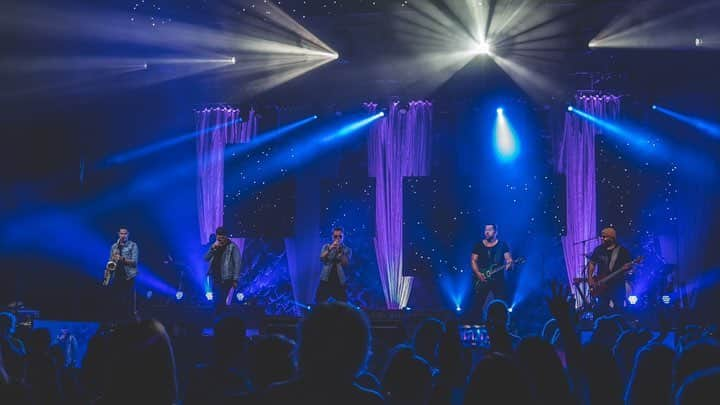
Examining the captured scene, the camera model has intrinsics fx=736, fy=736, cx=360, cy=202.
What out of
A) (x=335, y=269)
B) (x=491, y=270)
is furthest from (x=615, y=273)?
(x=335, y=269)

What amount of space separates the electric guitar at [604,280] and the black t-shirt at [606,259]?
0.25ft

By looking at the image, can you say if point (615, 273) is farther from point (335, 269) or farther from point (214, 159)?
point (214, 159)

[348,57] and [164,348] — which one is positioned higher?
[348,57]

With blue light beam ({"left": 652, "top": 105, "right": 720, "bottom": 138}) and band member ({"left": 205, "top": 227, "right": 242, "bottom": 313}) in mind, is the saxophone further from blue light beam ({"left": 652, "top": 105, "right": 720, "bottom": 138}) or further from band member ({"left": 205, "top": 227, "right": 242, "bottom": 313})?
blue light beam ({"left": 652, "top": 105, "right": 720, "bottom": 138})

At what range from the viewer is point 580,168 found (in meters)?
14.4

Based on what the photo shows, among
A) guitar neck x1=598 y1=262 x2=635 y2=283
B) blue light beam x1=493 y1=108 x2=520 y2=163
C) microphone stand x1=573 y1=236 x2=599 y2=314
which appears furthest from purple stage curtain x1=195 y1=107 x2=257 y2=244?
guitar neck x1=598 y1=262 x2=635 y2=283

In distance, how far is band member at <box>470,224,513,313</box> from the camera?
12.8 meters

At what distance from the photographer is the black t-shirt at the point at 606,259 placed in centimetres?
1203

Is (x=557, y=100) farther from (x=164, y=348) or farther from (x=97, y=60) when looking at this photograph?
(x=164, y=348)

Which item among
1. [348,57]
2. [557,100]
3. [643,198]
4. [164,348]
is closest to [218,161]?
[348,57]

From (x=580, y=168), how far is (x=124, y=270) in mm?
8964

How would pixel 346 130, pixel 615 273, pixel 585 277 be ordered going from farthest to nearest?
pixel 346 130
pixel 585 277
pixel 615 273

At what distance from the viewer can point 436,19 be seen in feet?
47.8

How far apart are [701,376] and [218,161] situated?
46.4 feet
